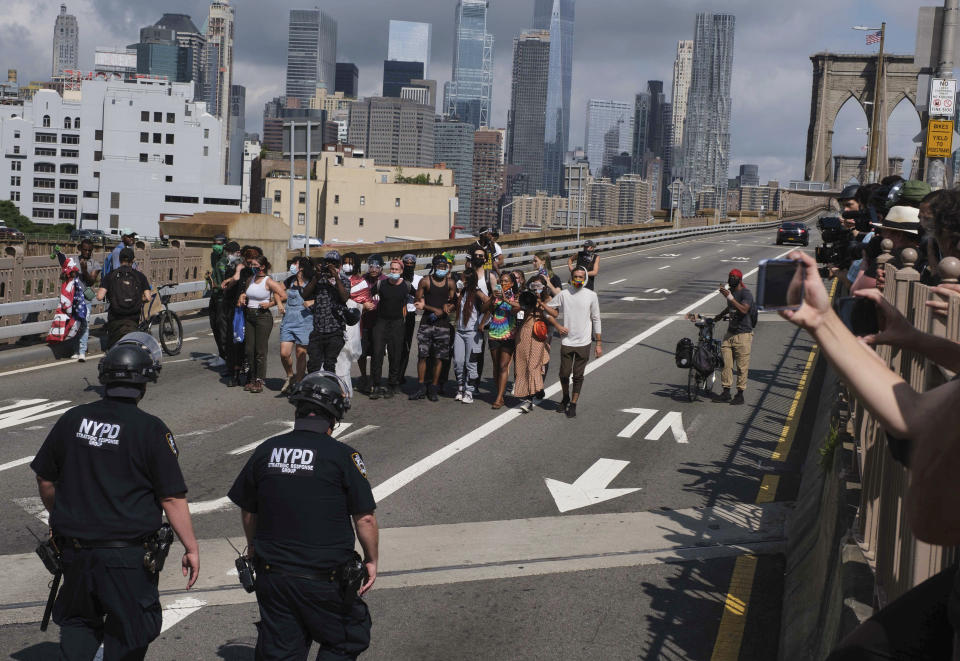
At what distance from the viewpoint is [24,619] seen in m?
7.21

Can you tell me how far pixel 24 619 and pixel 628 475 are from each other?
6.48 metres

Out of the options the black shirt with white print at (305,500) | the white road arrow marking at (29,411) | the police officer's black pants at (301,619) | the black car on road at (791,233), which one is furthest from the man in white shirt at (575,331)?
the black car on road at (791,233)

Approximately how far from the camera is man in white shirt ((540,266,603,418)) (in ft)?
48.3

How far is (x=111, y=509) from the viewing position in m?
5.24

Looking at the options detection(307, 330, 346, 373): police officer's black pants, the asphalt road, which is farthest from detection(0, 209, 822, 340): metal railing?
detection(307, 330, 346, 373): police officer's black pants

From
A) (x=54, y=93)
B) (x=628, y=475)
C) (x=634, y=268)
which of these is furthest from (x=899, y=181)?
(x=54, y=93)

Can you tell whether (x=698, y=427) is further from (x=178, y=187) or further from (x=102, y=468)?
(x=178, y=187)

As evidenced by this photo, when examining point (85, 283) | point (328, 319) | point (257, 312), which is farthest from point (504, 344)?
point (85, 283)

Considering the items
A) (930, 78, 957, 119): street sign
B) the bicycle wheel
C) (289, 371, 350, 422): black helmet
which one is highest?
(930, 78, 957, 119): street sign

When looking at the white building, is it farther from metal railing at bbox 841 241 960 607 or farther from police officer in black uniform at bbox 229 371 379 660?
police officer in black uniform at bbox 229 371 379 660

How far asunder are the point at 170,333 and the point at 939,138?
12.7 m

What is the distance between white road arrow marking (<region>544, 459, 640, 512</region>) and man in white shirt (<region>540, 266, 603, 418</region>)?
284cm

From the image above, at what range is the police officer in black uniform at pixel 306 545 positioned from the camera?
5074 millimetres

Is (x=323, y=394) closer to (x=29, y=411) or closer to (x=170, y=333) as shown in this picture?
(x=29, y=411)
